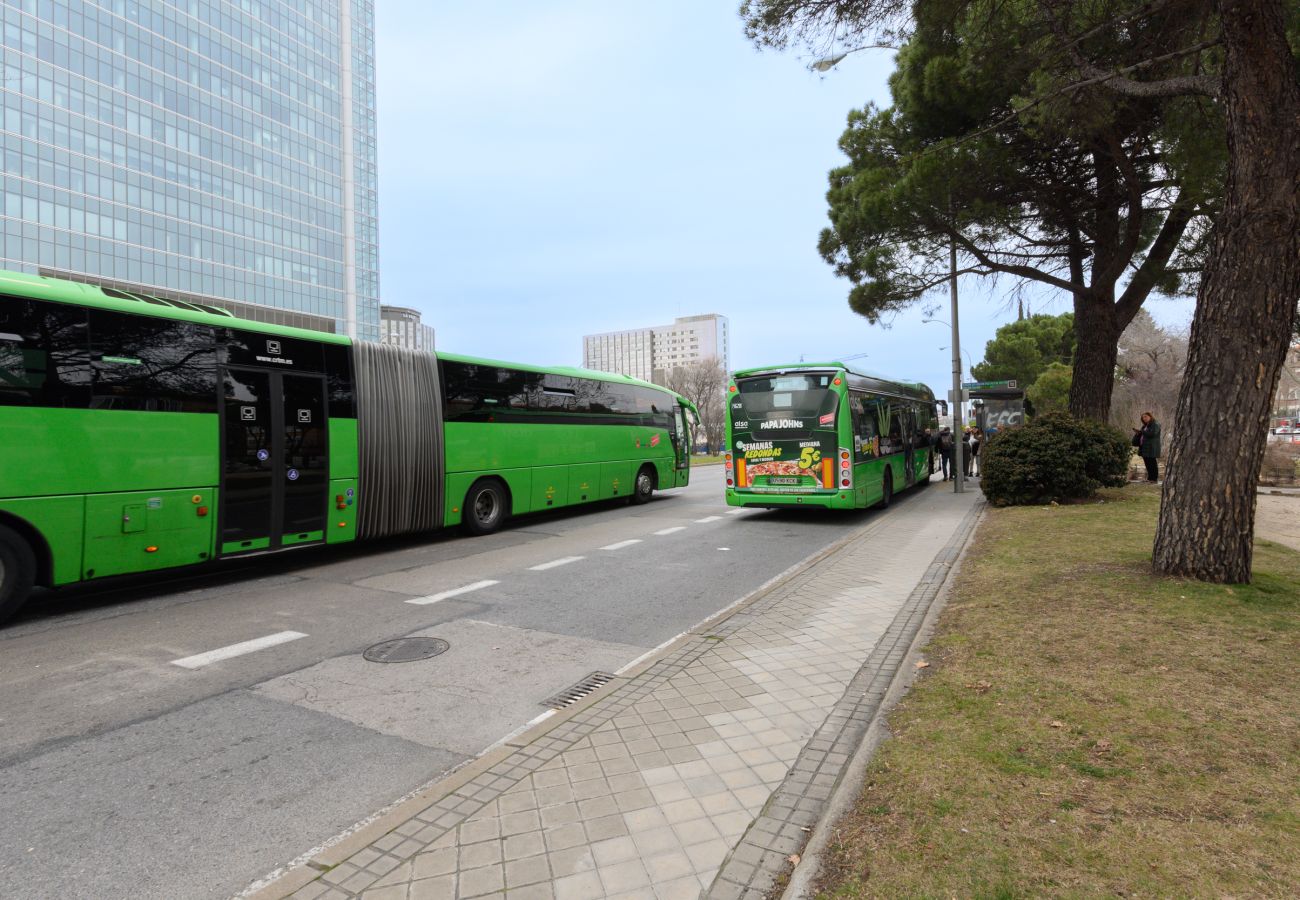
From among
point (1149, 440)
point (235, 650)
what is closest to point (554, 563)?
point (235, 650)

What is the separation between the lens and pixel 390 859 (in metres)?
2.80

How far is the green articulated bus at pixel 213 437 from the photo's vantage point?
6613 mm

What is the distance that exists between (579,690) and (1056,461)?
1203 centimetres

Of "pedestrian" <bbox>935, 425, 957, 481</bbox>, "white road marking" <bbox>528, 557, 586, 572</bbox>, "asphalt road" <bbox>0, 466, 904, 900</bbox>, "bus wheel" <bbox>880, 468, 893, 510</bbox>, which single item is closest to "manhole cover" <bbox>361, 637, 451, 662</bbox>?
"asphalt road" <bbox>0, 466, 904, 900</bbox>

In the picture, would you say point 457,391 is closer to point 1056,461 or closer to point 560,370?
point 560,370

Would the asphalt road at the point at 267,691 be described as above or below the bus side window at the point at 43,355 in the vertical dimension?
below

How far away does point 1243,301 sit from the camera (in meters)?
6.03

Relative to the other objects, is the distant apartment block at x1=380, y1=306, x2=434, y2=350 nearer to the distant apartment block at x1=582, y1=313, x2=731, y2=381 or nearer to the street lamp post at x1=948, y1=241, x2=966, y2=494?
the distant apartment block at x1=582, y1=313, x2=731, y2=381

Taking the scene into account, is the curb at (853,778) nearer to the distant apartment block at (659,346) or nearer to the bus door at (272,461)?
the bus door at (272,461)

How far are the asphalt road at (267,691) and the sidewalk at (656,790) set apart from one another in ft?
1.26

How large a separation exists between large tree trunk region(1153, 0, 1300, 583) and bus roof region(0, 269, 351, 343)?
9848mm

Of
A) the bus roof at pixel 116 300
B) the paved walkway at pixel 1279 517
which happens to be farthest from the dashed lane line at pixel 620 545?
the paved walkway at pixel 1279 517

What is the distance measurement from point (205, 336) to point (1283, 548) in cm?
1311

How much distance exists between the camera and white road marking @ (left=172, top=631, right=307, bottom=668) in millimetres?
5328
